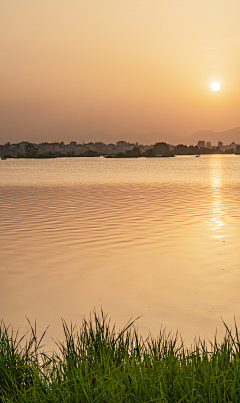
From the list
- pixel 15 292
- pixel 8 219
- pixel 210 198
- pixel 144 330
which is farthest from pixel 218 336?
pixel 210 198

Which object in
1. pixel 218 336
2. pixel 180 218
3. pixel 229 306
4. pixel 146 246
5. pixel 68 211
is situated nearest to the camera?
pixel 218 336

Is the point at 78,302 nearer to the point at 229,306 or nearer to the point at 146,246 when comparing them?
the point at 229,306

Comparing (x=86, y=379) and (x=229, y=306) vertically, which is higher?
(x=86, y=379)

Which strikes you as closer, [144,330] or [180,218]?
[144,330]

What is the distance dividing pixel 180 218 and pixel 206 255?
705 cm

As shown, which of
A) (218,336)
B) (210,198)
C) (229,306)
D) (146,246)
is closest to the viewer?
(218,336)

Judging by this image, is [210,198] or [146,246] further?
[210,198]

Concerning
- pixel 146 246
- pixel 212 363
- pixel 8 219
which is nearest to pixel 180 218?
pixel 146 246

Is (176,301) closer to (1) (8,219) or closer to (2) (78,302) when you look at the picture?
(2) (78,302)

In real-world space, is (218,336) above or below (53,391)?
below

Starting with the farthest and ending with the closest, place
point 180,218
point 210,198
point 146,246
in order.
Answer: point 210,198
point 180,218
point 146,246

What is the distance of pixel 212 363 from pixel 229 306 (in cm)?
430

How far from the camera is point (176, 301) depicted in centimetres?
927

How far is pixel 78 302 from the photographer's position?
938cm
